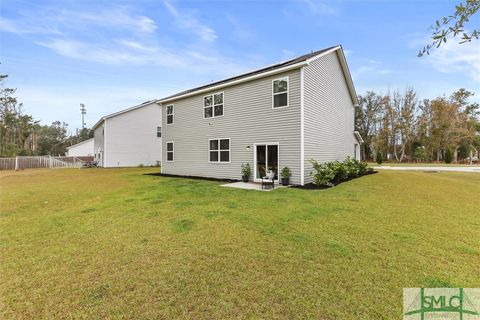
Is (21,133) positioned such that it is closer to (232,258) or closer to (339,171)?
(339,171)

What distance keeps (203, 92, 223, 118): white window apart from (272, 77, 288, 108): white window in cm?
348

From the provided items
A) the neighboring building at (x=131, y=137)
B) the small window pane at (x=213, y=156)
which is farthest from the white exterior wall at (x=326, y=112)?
the neighboring building at (x=131, y=137)

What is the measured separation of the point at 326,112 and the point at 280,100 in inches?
129

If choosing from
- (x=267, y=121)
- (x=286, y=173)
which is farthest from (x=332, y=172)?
(x=267, y=121)

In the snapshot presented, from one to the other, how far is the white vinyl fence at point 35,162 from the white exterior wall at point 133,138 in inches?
281

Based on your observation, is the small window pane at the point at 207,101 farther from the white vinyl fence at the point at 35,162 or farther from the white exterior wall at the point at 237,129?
the white vinyl fence at the point at 35,162

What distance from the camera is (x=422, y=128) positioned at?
31.8m

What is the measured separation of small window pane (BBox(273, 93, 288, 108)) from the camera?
1047cm

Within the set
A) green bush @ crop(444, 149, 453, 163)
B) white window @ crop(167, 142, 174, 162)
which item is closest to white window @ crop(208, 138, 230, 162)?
white window @ crop(167, 142, 174, 162)

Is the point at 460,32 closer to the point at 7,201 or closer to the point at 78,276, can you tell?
the point at 78,276

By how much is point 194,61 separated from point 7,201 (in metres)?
13.6

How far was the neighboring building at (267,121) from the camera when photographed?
402 inches

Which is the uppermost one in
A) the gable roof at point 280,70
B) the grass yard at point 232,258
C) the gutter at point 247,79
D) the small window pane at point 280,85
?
the gable roof at point 280,70

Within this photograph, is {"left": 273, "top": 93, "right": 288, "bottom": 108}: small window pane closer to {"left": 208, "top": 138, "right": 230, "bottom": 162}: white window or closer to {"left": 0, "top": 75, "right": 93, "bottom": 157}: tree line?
{"left": 208, "top": 138, "right": 230, "bottom": 162}: white window
